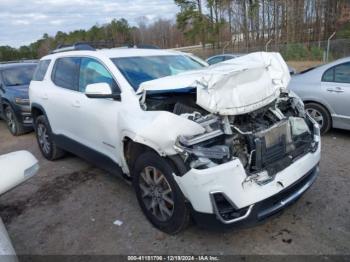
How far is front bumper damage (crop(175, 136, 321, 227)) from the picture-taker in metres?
2.54

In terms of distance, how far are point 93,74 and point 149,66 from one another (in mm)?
725

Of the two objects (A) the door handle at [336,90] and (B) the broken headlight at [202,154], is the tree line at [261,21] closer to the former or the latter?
(A) the door handle at [336,90]

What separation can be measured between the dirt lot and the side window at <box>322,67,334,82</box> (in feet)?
5.17

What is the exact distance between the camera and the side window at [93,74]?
3814 mm

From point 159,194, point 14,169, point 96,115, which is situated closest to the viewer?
point 14,169

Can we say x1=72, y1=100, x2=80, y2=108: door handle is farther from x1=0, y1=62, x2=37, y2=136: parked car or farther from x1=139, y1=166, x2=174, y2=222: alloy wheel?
x1=0, y1=62, x2=37, y2=136: parked car

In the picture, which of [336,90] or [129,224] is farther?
[336,90]

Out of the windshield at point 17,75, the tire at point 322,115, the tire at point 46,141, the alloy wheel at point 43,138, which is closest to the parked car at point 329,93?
the tire at point 322,115

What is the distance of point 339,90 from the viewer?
5.40 metres

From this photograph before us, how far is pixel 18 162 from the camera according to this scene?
239 centimetres

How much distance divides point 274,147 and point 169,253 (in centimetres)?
134

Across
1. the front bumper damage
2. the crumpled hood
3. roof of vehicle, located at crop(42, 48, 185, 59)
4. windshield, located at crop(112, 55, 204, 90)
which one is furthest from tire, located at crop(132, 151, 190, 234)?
roof of vehicle, located at crop(42, 48, 185, 59)

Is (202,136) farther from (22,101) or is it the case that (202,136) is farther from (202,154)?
(22,101)

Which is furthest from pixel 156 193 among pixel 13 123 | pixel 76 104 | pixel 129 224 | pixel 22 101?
pixel 13 123
